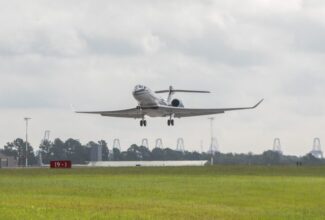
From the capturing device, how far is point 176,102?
99562 mm
